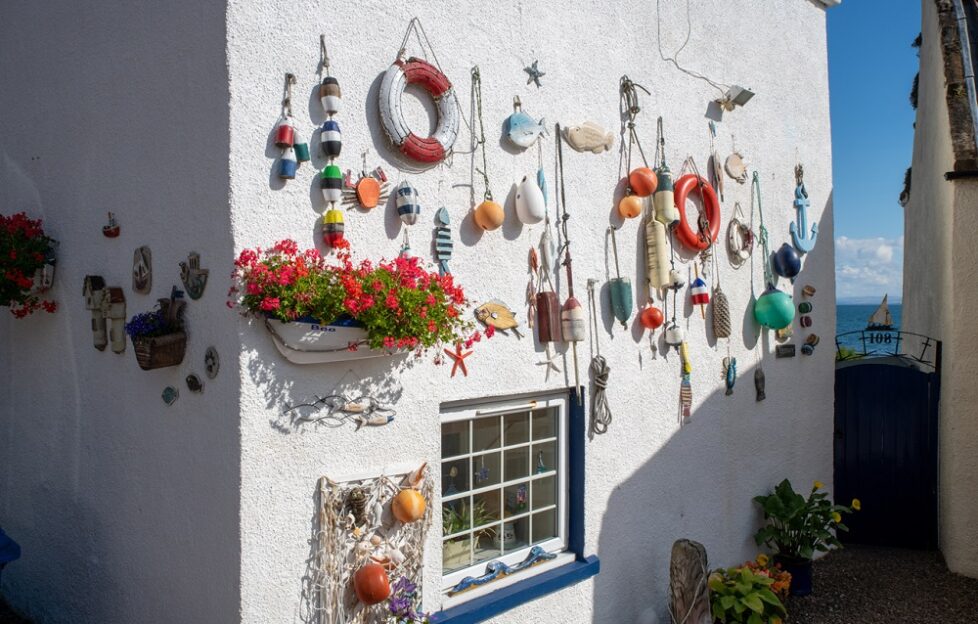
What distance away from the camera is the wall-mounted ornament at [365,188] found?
3828 mm

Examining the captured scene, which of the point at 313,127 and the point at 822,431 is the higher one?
the point at 313,127

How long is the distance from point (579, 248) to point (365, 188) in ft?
5.82

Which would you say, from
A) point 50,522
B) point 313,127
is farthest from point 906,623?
point 50,522

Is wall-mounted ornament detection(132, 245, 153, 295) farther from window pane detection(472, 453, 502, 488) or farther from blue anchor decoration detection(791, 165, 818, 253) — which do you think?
blue anchor decoration detection(791, 165, 818, 253)

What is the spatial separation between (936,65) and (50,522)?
33.7 ft

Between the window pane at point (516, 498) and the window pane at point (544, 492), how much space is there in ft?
0.27

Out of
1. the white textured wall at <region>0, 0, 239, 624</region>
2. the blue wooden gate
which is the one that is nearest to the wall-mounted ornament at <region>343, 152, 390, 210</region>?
the white textured wall at <region>0, 0, 239, 624</region>

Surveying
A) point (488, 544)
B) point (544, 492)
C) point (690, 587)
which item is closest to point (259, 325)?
point (488, 544)

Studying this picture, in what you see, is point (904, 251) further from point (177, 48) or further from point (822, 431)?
point (177, 48)

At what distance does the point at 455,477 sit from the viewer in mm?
4480

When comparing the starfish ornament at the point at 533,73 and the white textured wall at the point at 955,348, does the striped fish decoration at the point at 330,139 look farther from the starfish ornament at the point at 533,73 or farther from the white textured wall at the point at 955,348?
the white textured wall at the point at 955,348

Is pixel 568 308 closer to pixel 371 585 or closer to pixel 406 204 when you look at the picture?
pixel 406 204

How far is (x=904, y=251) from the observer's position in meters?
12.1

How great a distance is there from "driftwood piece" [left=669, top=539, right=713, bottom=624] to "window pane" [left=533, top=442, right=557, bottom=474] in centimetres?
114
